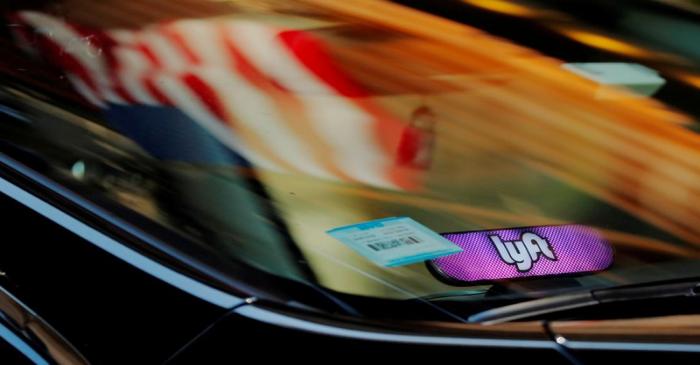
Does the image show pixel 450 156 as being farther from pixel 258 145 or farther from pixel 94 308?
pixel 94 308

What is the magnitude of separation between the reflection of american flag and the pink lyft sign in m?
0.24

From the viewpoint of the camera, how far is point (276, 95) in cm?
226

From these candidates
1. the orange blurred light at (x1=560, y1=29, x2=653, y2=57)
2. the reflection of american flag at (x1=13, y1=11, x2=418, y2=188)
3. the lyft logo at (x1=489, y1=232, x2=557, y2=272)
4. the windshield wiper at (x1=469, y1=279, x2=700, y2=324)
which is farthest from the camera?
the orange blurred light at (x1=560, y1=29, x2=653, y2=57)

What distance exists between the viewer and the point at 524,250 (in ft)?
6.25

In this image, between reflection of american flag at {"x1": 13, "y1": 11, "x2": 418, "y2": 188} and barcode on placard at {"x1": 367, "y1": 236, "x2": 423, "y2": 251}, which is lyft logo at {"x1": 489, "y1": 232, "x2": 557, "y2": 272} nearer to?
barcode on placard at {"x1": 367, "y1": 236, "x2": 423, "y2": 251}

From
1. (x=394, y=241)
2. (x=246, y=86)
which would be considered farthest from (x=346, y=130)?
(x=394, y=241)

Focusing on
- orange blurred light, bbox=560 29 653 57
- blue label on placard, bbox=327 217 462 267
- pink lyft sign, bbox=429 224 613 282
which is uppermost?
orange blurred light, bbox=560 29 653 57

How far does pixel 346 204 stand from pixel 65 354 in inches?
21.6

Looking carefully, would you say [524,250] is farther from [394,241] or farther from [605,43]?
[605,43]

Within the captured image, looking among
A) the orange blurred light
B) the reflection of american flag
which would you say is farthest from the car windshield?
the orange blurred light

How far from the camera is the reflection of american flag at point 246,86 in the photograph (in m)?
2.11

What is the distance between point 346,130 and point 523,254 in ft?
1.64

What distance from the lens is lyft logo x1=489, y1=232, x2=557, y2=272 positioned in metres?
1.87

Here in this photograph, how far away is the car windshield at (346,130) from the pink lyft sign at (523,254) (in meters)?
0.03
